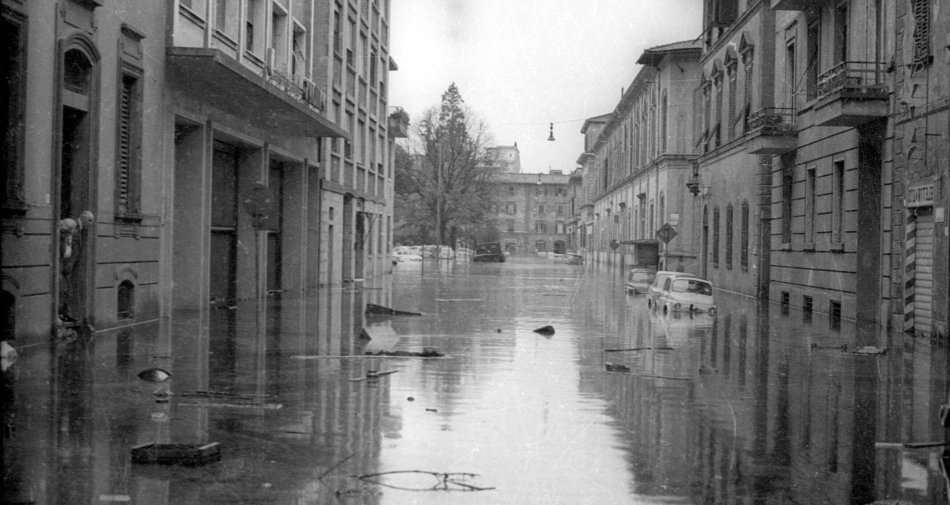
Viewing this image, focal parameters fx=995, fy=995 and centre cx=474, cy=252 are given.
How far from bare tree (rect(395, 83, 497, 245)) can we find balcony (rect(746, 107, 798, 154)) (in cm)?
5663

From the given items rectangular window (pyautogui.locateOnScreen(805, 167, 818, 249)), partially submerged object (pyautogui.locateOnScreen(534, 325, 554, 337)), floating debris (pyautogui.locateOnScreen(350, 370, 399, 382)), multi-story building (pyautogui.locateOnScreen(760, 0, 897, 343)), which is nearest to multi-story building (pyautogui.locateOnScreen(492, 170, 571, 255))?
multi-story building (pyautogui.locateOnScreen(760, 0, 897, 343))

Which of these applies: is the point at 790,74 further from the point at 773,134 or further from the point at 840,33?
the point at 840,33

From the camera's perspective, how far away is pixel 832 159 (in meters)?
24.6

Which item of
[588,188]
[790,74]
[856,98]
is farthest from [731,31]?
[588,188]

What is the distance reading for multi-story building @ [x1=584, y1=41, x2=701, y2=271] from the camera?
51406 millimetres

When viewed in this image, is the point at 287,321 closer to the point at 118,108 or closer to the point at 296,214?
the point at 118,108

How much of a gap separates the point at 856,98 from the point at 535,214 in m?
127

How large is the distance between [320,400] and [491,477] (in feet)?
11.2

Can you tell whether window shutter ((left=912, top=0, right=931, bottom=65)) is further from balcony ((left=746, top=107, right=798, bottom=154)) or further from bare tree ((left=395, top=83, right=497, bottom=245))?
bare tree ((left=395, top=83, right=497, bottom=245))

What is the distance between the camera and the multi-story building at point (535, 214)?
5768 inches

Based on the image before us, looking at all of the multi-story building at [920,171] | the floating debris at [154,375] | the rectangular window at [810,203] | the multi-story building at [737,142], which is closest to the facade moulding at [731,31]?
the multi-story building at [737,142]

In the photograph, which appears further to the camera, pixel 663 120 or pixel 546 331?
pixel 663 120

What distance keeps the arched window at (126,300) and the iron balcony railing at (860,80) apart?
14.5 metres

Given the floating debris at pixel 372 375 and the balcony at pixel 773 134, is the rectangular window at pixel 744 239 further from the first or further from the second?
the floating debris at pixel 372 375
